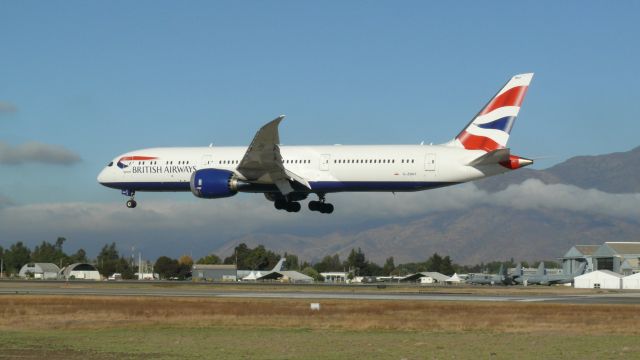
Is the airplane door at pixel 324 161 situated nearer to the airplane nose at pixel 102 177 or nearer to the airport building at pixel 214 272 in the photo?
the airplane nose at pixel 102 177

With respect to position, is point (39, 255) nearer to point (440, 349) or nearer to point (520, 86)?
point (520, 86)

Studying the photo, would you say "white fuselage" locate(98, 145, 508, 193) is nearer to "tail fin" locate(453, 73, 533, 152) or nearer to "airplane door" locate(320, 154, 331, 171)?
"airplane door" locate(320, 154, 331, 171)

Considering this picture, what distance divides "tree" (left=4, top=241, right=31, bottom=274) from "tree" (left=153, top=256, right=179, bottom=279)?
35.2 m

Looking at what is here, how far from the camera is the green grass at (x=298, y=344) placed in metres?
25.1

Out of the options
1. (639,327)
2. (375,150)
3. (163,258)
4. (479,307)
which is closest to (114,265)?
(163,258)

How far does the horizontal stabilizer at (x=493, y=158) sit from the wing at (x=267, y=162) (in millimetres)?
10899

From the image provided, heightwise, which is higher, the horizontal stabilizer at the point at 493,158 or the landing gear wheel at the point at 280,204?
the horizontal stabilizer at the point at 493,158

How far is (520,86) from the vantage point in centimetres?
5647

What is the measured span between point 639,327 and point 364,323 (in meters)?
9.77

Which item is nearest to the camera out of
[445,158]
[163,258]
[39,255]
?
[445,158]

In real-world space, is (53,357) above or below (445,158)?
below

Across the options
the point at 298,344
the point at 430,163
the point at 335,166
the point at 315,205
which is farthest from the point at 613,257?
the point at 298,344

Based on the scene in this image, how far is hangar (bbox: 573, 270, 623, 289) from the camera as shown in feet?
305

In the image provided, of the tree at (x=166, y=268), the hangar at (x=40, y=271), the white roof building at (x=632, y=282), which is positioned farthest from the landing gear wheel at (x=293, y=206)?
the hangar at (x=40, y=271)
